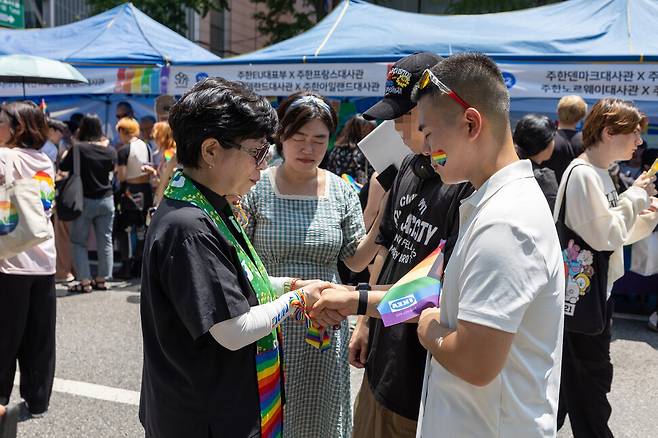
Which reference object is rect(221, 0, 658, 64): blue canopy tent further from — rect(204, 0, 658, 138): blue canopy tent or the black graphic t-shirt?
the black graphic t-shirt

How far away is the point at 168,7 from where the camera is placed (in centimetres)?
1992

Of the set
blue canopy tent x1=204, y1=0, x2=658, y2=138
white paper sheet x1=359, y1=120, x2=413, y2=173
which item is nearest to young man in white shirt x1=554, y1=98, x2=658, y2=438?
white paper sheet x1=359, y1=120, x2=413, y2=173

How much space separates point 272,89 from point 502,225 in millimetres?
5754

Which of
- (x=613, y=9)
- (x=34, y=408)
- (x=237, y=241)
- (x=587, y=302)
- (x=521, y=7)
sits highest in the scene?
(x=521, y=7)

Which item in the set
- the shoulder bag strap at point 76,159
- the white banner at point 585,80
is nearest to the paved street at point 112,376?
the shoulder bag strap at point 76,159

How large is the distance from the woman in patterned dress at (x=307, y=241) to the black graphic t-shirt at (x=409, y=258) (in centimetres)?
36

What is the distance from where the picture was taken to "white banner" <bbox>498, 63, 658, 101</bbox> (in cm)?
549

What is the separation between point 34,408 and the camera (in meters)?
3.69

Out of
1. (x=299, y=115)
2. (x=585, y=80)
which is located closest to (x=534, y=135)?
(x=585, y=80)

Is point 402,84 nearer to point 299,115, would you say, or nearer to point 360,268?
point 299,115

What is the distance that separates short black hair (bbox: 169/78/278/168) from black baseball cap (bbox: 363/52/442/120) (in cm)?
64

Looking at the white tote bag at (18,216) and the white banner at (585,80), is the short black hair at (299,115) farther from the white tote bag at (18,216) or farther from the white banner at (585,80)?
the white banner at (585,80)

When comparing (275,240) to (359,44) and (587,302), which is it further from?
(359,44)

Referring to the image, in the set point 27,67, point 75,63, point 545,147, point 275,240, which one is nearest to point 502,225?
point 275,240
